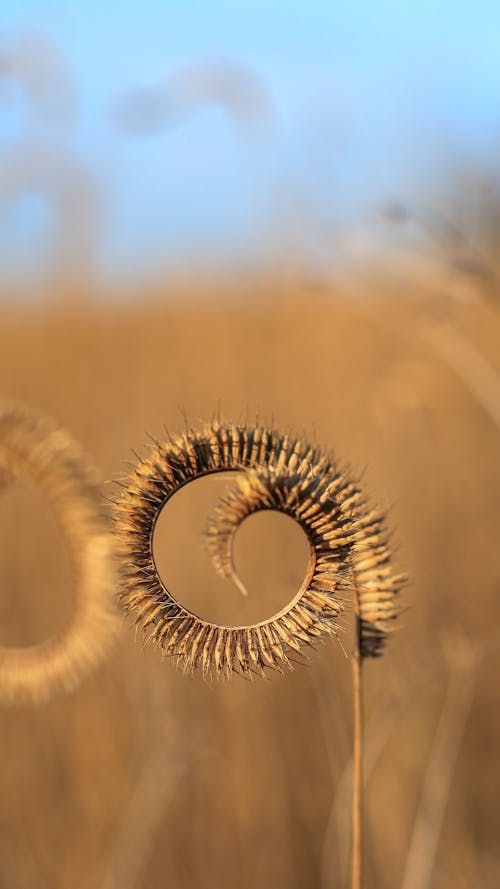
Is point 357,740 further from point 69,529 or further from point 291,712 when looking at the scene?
point 291,712

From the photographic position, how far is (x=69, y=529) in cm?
164

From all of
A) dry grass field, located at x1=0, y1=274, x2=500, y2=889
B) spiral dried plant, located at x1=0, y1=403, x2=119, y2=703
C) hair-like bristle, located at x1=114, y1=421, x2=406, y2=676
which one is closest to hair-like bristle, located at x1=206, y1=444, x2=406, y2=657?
hair-like bristle, located at x1=114, y1=421, x2=406, y2=676

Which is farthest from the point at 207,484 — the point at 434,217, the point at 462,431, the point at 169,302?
the point at 169,302

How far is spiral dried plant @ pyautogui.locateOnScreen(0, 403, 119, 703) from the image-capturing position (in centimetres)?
161

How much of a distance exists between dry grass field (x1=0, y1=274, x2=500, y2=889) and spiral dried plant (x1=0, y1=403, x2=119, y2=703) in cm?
96

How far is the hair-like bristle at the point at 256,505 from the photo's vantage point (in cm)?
105

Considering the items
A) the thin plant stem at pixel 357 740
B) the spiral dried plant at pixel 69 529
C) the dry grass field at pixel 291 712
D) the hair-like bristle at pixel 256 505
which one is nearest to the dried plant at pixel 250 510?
the hair-like bristle at pixel 256 505

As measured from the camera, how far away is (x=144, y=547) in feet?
3.55

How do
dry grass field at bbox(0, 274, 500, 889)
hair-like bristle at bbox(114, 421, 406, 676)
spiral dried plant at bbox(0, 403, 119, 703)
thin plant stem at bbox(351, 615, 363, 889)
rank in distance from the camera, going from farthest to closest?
dry grass field at bbox(0, 274, 500, 889), spiral dried plant at bbox(0, 403, 119, 703), thin plant stem at bbox(351, 615, 363, 889), hair-like bristle at bbox(114, 421, 406, 676)

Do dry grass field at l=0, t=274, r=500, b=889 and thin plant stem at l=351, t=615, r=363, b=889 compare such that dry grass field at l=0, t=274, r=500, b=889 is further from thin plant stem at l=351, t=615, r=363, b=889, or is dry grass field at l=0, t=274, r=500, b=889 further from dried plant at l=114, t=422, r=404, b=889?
dried plant at l=114, t=422, r=404, b=889

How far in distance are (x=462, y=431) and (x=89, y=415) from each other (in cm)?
221

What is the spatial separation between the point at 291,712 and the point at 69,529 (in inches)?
98.2

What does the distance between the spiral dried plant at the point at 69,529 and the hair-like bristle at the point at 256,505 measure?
51 cm

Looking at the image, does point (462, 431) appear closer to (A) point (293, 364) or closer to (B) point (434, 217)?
(A) point (293, 364)
